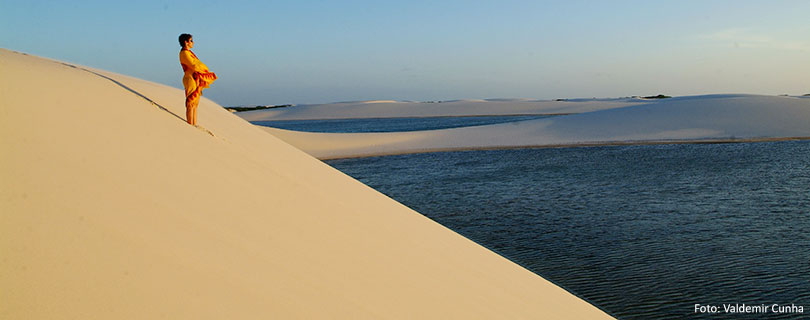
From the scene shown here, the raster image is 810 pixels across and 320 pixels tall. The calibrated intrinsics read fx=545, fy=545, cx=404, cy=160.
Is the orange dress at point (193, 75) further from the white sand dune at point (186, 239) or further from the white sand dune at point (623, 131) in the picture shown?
the white sand dune at point (623, 131)

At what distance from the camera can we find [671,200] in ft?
28.9

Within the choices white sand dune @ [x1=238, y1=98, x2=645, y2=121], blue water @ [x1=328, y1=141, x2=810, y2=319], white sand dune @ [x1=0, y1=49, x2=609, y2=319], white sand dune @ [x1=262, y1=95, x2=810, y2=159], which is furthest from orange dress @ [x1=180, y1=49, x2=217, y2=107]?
white sand dune @ [x1=238, y1=98, x2=645, y2=121]

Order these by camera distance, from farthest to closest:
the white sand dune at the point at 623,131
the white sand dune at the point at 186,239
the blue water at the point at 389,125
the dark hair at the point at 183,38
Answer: the blue water at the point at 389,125, the white sand dune at the point at 623,131, the dark hair at the point at 183,38, the white sand dune at the point at 186,239

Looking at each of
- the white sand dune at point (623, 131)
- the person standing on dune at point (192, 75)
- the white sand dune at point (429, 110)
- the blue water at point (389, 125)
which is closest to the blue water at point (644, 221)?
the person standing on dune at point (192, 75)

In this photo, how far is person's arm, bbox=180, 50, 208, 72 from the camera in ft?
15.0

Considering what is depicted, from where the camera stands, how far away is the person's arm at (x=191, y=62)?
457 cm

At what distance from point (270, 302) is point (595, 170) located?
41.2ft

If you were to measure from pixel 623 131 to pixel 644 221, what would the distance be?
1805 centimetres

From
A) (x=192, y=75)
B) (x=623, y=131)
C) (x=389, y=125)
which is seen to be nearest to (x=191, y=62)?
(x=192, y=75)

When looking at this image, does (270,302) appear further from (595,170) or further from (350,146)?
(350,146)

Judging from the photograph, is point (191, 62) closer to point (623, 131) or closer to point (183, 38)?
point (183, 38)

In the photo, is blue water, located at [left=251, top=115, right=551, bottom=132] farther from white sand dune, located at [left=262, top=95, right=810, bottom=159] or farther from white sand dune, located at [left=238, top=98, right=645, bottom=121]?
white sand dune, located at [left=238, top=98, right=645, bottom=121]

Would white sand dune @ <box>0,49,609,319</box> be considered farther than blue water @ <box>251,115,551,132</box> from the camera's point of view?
No

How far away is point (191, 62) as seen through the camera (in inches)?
181
